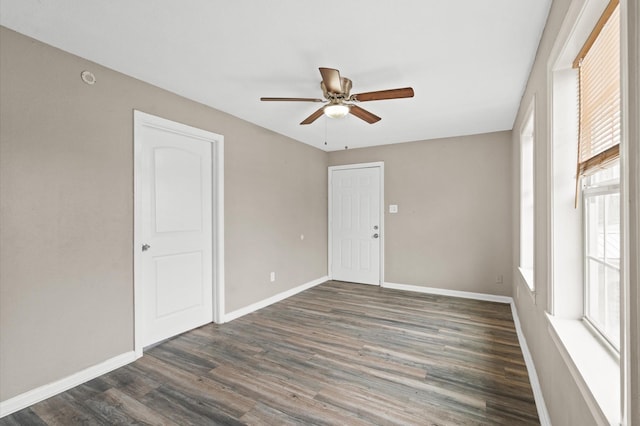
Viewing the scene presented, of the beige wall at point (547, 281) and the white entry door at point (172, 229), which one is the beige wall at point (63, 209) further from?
the beige wall at point (547, 281)

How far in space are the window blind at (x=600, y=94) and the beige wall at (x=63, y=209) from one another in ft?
10.2

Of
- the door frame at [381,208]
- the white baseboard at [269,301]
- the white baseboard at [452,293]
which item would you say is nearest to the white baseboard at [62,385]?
the white baseboard at [269,301]

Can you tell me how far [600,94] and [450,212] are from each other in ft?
11.4

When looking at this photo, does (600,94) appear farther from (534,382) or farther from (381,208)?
(381,208)

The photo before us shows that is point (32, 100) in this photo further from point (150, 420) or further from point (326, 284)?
point (326, 284)

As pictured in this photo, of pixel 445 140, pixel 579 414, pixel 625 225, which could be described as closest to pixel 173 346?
pixel 579 414

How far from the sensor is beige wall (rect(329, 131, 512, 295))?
430 cm

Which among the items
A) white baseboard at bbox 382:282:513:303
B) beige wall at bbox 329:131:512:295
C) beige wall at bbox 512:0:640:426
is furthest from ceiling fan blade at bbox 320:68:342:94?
white baseboard at bbox 382:282:513:303

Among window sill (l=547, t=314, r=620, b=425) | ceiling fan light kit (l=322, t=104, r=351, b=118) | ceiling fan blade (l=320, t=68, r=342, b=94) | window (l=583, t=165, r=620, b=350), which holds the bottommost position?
window sill (l=547, t=314, r=620, b=425)

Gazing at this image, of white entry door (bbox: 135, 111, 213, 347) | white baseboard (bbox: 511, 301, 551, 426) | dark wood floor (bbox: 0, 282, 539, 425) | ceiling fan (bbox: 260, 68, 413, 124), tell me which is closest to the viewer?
white baseboard (bbox: 511, 301, 551, 426)

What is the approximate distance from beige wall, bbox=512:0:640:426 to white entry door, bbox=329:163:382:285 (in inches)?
108

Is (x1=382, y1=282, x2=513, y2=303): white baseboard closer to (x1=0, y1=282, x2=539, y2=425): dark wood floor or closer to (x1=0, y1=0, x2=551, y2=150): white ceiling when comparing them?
(x1=0, y1=282, x2=539, y2=425): dark wood floor

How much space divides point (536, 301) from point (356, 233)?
338cm

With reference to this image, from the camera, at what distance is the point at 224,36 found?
6.78 ft
